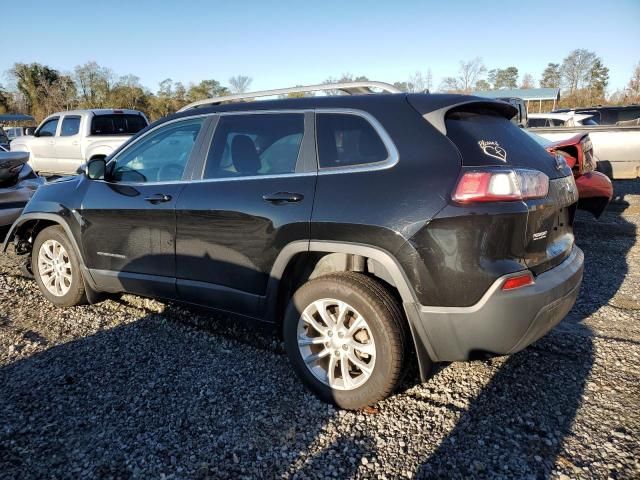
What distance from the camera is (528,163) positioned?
2.83 m

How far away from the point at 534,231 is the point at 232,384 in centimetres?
211

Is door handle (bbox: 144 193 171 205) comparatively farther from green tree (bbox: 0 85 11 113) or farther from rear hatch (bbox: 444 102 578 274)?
green tree (bbox: 0 85 11 113)

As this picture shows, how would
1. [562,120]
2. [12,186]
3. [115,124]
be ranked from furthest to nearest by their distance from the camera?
[562,120] → [115,124] → [12,186]

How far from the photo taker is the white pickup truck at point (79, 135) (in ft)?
38.4

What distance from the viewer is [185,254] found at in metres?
3.62

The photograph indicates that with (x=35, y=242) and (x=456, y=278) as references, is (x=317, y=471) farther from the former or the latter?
(x=35, y=242)

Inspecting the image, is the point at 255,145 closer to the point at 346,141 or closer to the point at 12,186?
the point at 346,141

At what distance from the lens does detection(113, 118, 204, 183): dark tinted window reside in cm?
377

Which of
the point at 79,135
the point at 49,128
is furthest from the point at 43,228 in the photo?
the point at 49,128

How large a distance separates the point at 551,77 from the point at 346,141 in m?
79.8

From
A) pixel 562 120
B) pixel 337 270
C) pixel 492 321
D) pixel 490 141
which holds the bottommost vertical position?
pixel 492 321

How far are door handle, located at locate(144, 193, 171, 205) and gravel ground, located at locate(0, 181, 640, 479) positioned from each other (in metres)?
1.11

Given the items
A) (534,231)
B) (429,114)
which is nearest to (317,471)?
(534,231)

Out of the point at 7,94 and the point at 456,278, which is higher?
the point at 7,94
